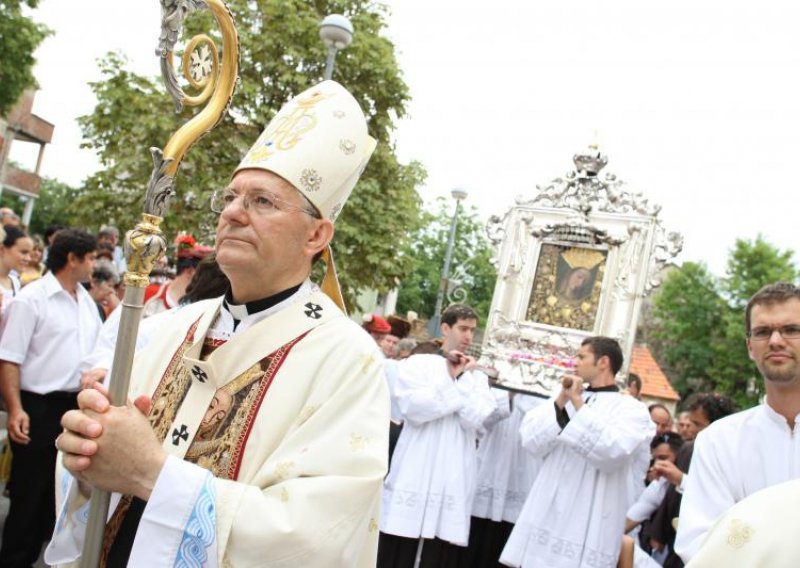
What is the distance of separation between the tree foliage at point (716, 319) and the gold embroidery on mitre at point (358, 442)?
116 feet

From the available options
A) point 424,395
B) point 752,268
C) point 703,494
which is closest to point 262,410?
point 703,494

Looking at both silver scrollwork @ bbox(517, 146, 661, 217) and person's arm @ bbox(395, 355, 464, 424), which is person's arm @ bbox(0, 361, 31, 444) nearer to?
person's arm @ bbox(395, 355, 464, 424)

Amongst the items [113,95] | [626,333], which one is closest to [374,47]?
[113,95]

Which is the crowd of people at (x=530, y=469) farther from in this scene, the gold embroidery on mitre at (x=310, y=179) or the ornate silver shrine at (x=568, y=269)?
the gold embroidery on mitre at (x=310, y=179)

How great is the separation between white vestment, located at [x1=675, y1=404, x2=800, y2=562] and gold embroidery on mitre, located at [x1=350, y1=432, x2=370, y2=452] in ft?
6.30

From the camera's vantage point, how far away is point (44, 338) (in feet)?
16.0

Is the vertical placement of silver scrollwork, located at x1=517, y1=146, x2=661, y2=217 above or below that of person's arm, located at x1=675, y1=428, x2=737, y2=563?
above

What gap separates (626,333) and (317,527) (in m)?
6.60

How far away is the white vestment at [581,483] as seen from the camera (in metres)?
5.65

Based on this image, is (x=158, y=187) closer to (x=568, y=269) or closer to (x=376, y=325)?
(x=568, y=269)

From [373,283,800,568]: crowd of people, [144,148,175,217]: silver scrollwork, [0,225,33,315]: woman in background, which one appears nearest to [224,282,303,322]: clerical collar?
[144,148,175,217]: silver scrollwork

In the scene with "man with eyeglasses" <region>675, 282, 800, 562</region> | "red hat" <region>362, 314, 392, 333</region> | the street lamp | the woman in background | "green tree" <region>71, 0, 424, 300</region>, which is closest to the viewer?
"man with eyeglasses" <region>675, 282, 800, 562</region>

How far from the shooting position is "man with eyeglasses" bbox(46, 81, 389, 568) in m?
1.88

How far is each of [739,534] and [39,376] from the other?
177 inches
